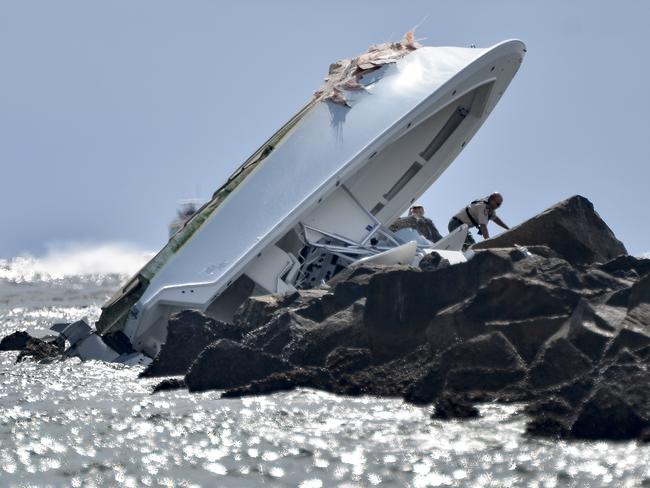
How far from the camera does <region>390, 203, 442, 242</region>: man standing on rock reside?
29844mm

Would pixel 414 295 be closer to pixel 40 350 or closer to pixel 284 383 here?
pixel 284 383

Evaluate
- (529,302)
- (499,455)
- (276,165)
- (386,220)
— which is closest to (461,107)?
(386,220)

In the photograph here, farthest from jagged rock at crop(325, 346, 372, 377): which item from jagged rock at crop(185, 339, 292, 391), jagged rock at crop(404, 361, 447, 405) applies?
jagged rock at crop(404, 361, 447, 405)

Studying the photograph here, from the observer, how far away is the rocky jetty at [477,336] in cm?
1557

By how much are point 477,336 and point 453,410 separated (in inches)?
63.1

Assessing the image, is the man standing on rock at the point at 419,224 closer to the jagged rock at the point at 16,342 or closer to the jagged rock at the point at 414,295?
the jagged rock at the point at 16,342

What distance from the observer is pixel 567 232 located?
21141mm

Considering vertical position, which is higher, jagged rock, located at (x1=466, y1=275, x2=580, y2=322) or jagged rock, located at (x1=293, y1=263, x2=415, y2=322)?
jagged rock, located at (x1=466, y1=275, x2=580, y2=322)

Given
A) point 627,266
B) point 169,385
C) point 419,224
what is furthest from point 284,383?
point 419,224

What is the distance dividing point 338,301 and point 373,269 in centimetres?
111

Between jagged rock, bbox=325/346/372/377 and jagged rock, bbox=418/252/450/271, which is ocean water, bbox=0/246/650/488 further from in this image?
jagged rock, bbox=418/252/450/271

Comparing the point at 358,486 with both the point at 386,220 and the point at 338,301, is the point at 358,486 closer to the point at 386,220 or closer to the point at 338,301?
the point at 338,301

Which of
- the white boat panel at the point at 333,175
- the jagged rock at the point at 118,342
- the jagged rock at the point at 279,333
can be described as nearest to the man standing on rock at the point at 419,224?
the white boat panel at the point at 333,175

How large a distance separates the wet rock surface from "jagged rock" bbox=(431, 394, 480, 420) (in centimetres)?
2
